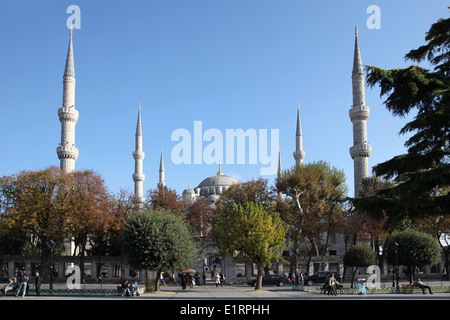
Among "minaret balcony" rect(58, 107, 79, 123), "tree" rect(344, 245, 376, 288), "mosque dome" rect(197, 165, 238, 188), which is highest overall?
"minaret balcony" rect(58, 107, 79, 123)

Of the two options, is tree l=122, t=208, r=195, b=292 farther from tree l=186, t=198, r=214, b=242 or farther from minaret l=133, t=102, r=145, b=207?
minaret l=133, t=102, r=145, b=207

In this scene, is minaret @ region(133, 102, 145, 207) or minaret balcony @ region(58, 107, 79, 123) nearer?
minaret balcony @ region(58, 107, 79, 123)

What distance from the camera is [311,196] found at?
141ft

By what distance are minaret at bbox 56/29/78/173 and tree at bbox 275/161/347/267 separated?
83.8 ft

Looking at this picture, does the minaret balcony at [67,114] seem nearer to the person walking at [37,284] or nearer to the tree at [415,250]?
the person walking at [37,284]

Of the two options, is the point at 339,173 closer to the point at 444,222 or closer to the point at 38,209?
the point at 444,222

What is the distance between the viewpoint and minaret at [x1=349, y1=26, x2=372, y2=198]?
54.7 meters

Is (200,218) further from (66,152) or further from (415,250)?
(415,250)

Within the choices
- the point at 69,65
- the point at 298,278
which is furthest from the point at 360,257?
the point at 69,65

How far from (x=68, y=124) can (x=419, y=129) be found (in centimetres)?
4632

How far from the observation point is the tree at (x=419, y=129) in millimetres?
15664

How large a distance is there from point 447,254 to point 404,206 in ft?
94.9

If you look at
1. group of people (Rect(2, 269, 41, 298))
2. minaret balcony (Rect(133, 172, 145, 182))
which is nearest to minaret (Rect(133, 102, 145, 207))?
minaret balcony (Rect(133, 172, 145, 182))
